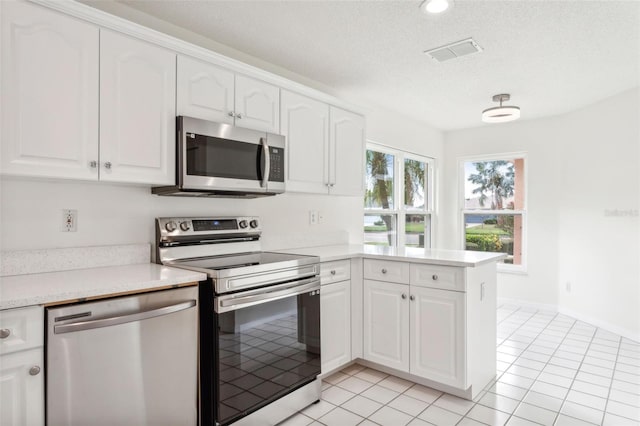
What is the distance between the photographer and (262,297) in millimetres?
2113

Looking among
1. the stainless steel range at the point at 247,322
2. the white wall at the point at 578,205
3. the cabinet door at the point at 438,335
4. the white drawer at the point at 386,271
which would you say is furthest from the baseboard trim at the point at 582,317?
the stainless steel range at the point at 247,322

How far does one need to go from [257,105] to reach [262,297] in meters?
1.26

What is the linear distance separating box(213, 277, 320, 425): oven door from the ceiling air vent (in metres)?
1.88

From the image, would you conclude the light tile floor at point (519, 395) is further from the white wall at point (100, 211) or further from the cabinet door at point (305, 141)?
the cabinet door at point (305, 141)

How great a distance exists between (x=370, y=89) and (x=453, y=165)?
7.99ft

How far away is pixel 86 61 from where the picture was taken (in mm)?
1792

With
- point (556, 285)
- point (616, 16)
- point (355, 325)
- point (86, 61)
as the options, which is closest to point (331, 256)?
point (355, 325)

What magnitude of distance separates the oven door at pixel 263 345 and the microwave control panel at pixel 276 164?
0.73 metres

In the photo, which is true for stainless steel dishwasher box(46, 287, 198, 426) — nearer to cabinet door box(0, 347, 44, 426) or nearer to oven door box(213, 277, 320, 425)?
cabinet door box(0, 347, 44, 426)

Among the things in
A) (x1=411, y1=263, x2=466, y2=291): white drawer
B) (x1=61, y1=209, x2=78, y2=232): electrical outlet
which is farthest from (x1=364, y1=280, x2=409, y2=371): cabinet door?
(x1=61, y1=209, x2=78, y2=232): electrical outlet

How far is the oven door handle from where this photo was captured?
1.93 meters

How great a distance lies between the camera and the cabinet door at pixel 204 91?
216 centimetres

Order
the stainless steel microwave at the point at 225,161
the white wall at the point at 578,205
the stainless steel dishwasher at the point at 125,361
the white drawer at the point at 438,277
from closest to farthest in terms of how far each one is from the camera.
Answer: the stainless steel dishwasher at the point at 125,361
the stainless steel microwave at the point at 225,161
the white drawer at the point at 438,277
the white wall at the point at 578,205

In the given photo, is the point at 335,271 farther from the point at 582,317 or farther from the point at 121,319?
the point at 582,317
